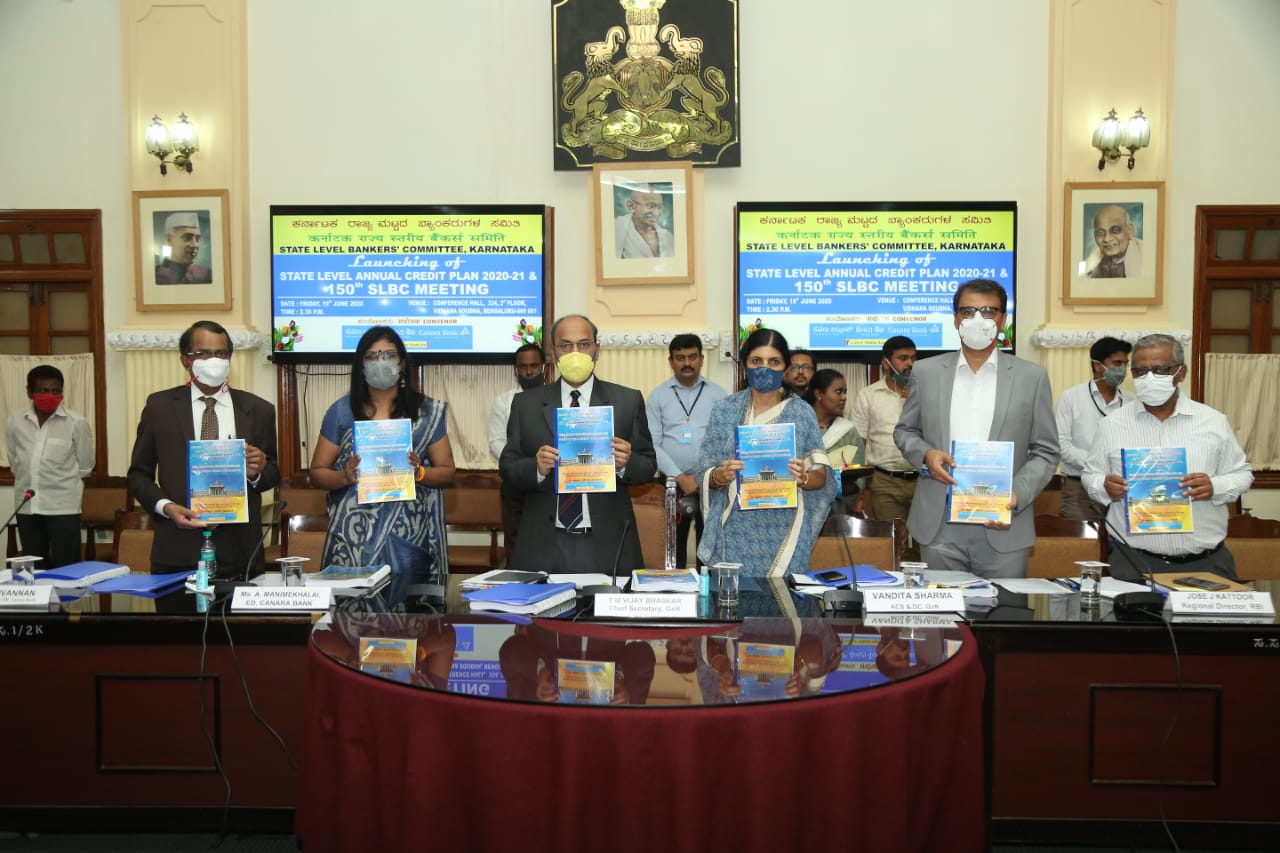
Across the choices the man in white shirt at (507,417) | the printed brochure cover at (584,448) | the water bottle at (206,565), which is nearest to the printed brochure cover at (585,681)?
the printed brochure cover at (584,448)

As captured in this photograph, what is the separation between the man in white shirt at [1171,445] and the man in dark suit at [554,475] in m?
1.64

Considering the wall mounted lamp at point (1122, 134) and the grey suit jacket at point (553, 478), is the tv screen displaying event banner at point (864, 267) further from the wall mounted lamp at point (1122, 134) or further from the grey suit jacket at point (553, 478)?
the grey suit jacket at point (553, 478)

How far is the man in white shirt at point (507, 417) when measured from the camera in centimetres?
Answer: 589

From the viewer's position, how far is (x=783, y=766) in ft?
5.87

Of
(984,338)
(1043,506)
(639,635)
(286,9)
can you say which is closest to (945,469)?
(984,338)

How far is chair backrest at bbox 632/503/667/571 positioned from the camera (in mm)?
4418

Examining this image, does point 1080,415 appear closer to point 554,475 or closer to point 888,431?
point 888,431

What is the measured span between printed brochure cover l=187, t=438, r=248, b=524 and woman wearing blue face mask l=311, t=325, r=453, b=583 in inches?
10.3

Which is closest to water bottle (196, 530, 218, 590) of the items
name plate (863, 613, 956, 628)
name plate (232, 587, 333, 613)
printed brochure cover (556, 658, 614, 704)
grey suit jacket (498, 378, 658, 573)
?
name plate (232, 587, 333, 613)

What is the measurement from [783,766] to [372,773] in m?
0.86

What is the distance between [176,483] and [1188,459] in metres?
3.61

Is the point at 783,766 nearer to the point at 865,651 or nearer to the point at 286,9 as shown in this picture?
the point at 865,651

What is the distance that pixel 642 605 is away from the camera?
2539mm

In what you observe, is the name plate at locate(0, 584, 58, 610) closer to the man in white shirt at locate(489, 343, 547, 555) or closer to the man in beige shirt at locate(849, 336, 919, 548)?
the man in white shirt at locate(489, 343, 547, 555)
